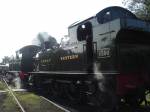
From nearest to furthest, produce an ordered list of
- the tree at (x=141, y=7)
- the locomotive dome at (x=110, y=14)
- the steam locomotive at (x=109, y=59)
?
the steam locomotive at (x=109, y=59) → the locomotive dome at (x=110, y=14) → the tree at (x=141, y=7)

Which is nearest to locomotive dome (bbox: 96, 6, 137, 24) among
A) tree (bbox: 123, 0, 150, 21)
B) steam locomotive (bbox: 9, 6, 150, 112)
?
steam locomotive (bbox: 9, 6, 150, 112)

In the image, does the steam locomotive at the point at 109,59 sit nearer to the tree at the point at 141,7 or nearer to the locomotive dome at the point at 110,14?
the locomotive dome at the point at 110,14

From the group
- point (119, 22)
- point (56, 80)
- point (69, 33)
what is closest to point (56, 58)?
point (56, 80)

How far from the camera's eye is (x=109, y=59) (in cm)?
1120

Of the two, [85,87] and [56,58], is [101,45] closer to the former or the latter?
[85,87]

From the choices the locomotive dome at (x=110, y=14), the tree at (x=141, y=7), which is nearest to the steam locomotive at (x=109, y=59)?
the locomotive dome at (x=110, y=14)

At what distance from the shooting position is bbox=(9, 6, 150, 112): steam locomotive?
11.0 metres

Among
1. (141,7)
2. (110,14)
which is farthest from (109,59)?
(141,7)

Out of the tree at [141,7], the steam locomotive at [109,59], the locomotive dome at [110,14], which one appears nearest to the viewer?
the steam locomotive at [109,59]

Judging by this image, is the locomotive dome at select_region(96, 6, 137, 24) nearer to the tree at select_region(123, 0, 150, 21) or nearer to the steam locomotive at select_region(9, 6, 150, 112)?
the steam locomotive at select_region(9, 6, 150, 112)

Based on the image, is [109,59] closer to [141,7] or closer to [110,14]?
[110,14]

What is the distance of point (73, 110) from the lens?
13.1 metres

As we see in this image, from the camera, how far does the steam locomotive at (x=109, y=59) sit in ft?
36.0

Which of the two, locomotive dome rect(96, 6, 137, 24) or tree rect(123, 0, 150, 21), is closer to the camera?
locomotive dome rect(96, 6, 137, 24)
